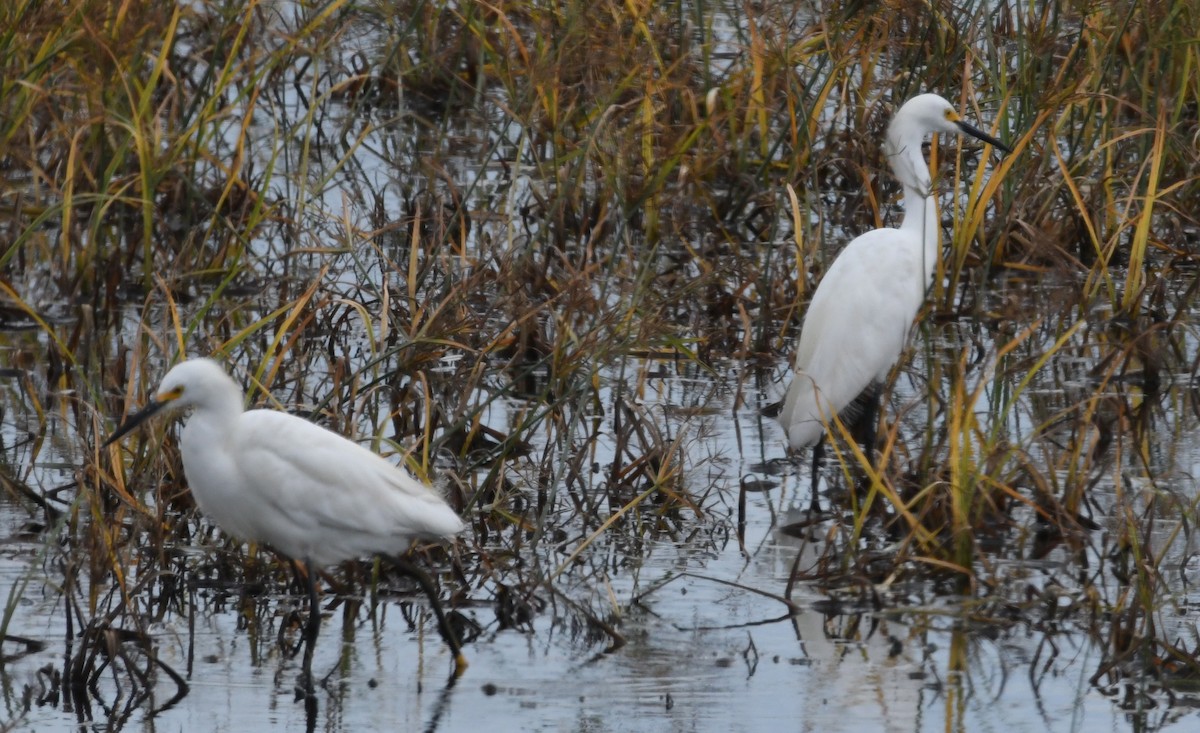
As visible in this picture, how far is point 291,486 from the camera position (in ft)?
12.7

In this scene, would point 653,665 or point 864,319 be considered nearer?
point 653,665

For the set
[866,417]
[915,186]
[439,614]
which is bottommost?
[439,614]

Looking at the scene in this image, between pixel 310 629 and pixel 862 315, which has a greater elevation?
pixel 862 315

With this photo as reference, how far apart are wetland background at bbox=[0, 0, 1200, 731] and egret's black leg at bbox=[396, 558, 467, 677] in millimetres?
55

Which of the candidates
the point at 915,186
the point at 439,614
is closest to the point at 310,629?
the point at 439,614

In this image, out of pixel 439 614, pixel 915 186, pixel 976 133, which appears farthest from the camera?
pixel 976 133

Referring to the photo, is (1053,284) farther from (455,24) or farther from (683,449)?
(455,24)

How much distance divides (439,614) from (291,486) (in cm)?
40

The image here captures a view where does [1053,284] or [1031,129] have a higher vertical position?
[1031,129]

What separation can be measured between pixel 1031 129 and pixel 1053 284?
38.1 inches

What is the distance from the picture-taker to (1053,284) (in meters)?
6.50

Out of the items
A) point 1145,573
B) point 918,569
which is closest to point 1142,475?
point 918,569

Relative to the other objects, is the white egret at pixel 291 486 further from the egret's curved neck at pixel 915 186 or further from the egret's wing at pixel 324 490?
the egret's curved neck at pixel 915 186

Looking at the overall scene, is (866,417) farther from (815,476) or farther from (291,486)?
(291,486)
